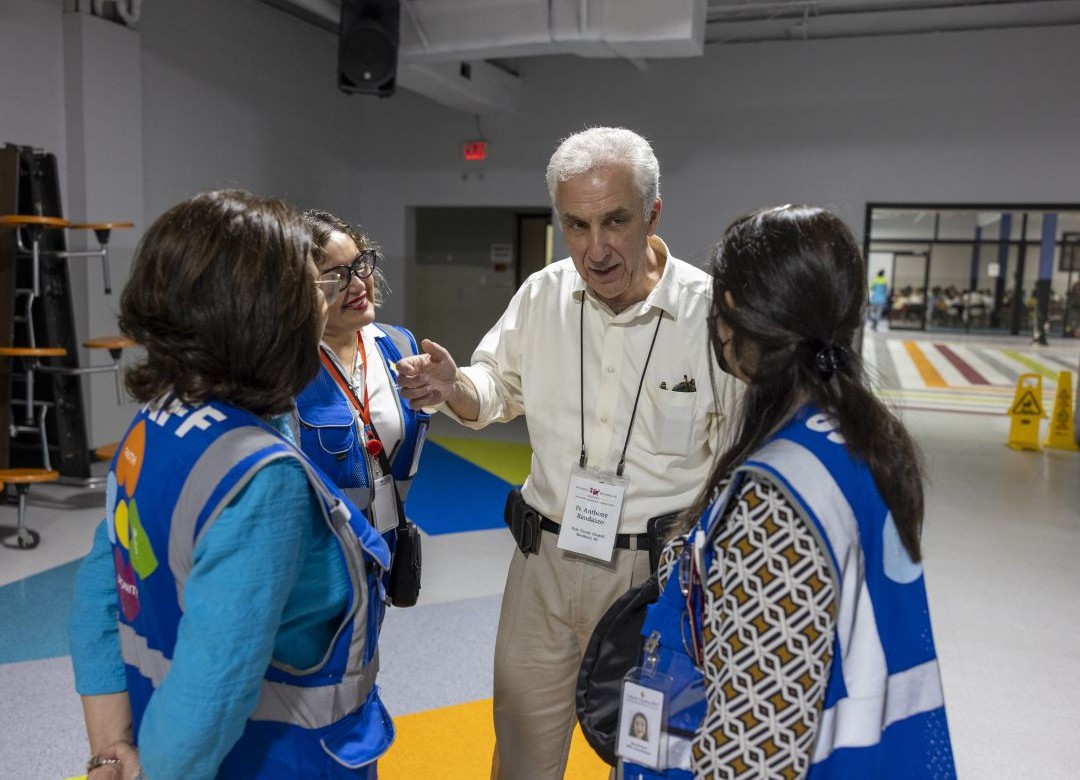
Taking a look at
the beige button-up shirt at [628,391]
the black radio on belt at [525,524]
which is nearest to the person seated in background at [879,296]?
the beige button-up shirt at [628,391]

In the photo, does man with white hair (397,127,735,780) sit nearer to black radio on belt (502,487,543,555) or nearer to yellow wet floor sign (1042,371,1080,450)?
black radio on belt (502,487,543,555)

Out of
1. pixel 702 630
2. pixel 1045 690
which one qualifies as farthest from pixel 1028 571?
pixel 702 630

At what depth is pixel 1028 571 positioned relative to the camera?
4.39m

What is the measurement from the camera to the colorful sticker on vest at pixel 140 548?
990 millimetres

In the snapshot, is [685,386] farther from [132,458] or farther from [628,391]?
[132,458]

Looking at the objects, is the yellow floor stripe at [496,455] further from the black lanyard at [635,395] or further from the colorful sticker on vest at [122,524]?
the colorful sticker on vest at [122,524]

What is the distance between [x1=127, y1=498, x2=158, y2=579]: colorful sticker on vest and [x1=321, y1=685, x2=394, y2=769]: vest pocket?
0.30 m

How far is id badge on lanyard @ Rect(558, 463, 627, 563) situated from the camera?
Result: 1.71 m

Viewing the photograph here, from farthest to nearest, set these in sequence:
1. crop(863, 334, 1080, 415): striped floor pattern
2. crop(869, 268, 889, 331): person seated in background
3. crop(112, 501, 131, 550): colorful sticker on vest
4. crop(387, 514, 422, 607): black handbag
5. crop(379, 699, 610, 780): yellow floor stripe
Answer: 1. crop(869, 268, 889, 331): person seated in background
2. crop(863, 334, 1080, 415): striped floor pattern
3. crop(379, 699, 610, 780): yellow floor stripe
4. crop(387, 514, 422, 607): black handbag
5. crop(112, 501, 131, 550): colorful sticker on vest

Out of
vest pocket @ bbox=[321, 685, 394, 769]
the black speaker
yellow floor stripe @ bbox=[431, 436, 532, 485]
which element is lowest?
yellow floor stripe @ bbox=[431, 436, 532, 485]

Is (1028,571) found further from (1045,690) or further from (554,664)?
(554,664)

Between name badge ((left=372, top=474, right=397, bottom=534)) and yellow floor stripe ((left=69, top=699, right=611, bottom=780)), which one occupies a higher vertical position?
name badge ((left=372, top=474, right=397, bottom=534))

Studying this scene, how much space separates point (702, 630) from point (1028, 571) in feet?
13.6

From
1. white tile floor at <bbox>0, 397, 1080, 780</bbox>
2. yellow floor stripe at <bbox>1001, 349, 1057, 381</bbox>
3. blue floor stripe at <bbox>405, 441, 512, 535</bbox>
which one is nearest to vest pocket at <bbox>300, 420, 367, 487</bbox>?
white tile floor at <bbox>0, 397, 1080, 780</bbox>
